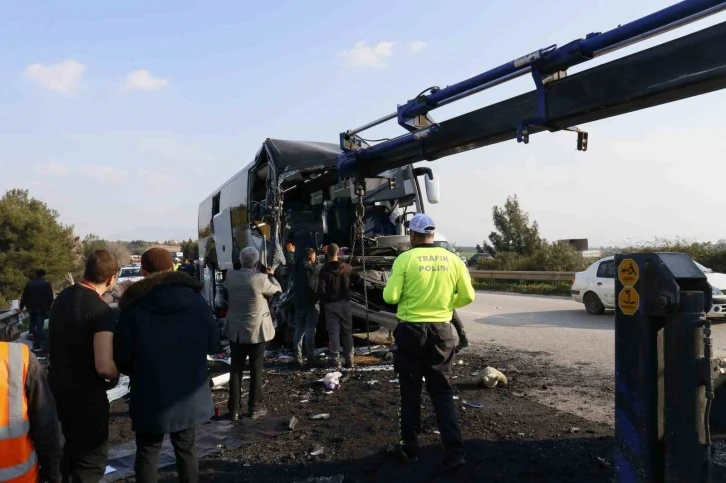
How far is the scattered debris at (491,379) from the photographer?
23.5ft

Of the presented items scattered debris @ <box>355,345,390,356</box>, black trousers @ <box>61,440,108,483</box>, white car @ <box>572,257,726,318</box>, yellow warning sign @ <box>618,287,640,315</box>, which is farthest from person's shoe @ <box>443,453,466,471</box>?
white car @ <box>572,257,726,318</box>

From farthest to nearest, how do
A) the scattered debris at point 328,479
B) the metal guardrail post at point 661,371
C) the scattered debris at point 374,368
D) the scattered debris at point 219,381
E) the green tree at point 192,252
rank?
the green tree at point 192,252 < the scattered debris at point 374,368 < the scattered debris at point 219,381 < the scattered debris at point 328,479 < the metal guardrail post at point 661,371

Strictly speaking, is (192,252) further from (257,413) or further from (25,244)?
(257,413)

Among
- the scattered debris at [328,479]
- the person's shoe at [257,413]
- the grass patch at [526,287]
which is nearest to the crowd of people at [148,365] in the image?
the scattered debris at [328,479]

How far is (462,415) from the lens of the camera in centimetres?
597

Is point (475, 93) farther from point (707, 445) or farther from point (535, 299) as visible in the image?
point (535, 299)

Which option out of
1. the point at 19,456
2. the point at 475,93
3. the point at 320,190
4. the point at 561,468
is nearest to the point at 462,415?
the point at 561,468

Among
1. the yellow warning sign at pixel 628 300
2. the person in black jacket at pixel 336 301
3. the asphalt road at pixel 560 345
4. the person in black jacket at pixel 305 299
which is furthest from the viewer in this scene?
the person in black jacket at pixel 305 299

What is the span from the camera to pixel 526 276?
24.0 m

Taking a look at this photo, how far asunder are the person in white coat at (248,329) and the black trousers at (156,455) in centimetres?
257

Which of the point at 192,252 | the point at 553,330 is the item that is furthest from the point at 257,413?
the point at 192,252

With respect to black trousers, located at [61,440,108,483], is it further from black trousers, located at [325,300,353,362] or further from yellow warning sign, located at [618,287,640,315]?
black trousers, located at [325,300,353,362]

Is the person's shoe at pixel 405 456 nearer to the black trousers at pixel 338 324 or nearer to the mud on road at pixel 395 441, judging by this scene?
the mud on road at pixel 395 441

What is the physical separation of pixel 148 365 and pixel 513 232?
3147 centimetres
